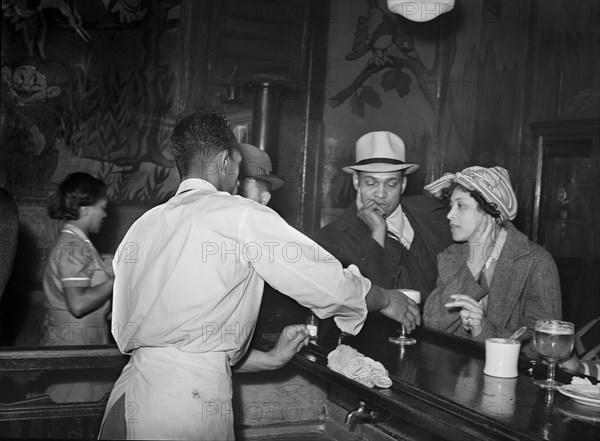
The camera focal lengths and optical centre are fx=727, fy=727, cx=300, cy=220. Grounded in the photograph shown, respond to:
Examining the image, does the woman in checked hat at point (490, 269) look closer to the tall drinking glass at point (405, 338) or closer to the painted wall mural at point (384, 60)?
the tall drinking glass at point (405, 338)

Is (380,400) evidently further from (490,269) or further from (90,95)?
(90,95)

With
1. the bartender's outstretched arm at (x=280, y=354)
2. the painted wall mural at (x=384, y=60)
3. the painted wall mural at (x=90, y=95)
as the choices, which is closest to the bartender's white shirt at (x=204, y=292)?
the bartender's outstretched arm at (x=280, y=354)

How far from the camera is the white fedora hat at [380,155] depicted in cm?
384

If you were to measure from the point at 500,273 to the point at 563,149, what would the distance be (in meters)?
3.49

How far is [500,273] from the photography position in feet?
9.96

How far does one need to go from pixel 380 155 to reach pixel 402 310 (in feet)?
5.17

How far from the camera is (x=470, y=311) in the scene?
2654mm

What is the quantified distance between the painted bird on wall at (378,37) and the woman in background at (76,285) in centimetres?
343

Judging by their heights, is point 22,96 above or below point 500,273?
above

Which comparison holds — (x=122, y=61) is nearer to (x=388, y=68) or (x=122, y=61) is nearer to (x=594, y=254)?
(x=388, y=68)

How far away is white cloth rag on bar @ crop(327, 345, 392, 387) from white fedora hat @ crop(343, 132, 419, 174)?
69.4 inches

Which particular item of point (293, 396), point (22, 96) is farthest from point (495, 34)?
point (293, 396)

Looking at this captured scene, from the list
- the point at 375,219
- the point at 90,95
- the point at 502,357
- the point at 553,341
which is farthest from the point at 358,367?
the point at 90,95

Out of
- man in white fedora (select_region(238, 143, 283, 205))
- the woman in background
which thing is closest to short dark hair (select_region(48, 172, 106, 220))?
the woman in background
